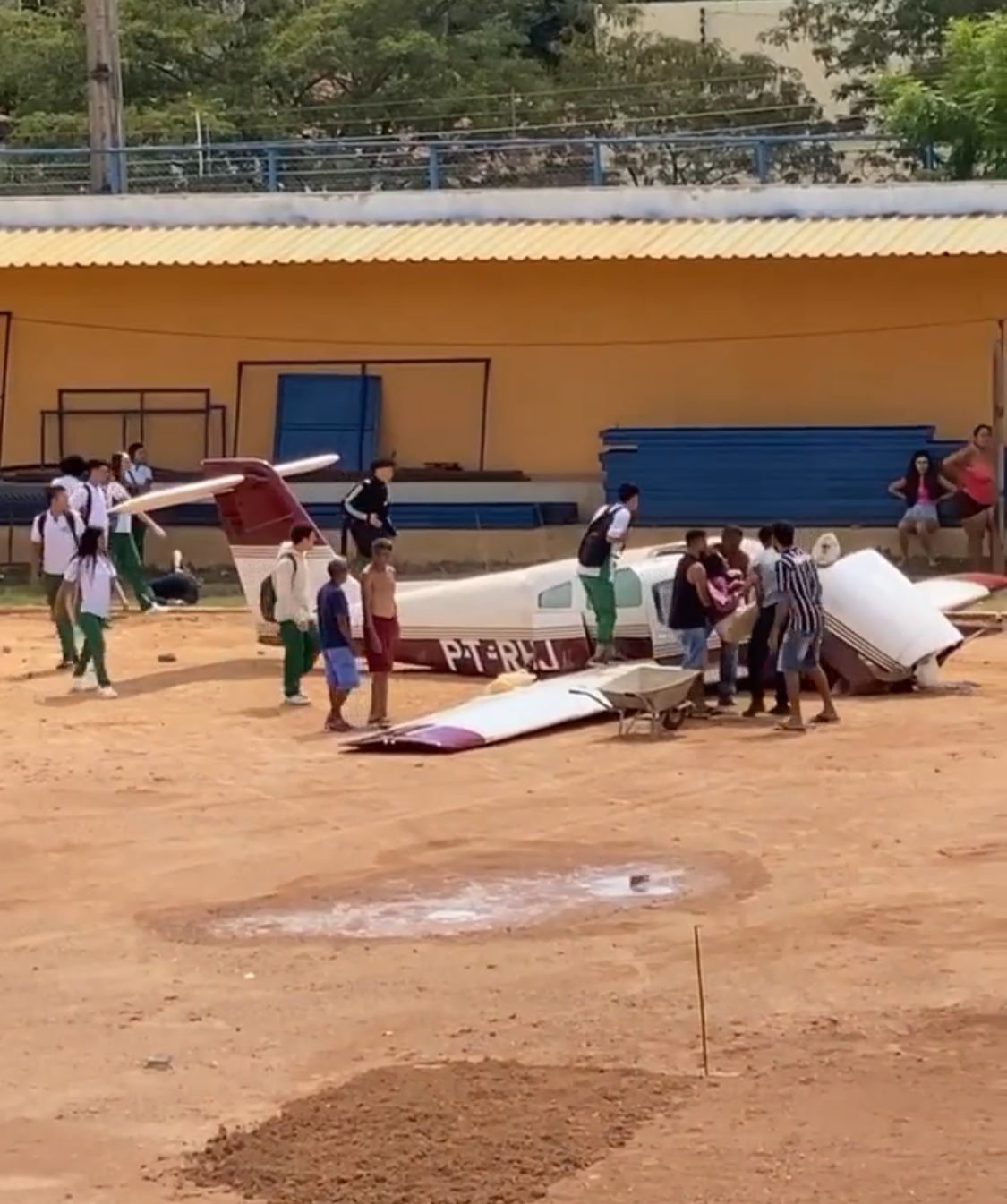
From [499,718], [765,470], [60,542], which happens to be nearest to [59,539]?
[60,542]

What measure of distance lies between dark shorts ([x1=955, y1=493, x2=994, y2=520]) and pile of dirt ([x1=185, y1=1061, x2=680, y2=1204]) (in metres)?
18.6

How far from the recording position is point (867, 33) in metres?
48.9

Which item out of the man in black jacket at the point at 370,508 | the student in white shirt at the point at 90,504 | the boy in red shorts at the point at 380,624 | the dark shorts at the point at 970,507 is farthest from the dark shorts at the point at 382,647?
the dark shorts at the point at 970,507

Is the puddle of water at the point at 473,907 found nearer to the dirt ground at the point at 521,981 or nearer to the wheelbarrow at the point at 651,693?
the dirt ground at the point at 521,981

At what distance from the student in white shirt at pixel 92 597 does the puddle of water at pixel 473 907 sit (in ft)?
25.4

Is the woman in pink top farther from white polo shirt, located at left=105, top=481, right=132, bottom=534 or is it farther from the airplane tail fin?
the airplane tail fin

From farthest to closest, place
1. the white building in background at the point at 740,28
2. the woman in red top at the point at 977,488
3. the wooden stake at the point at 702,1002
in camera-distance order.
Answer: the white building in background at the point at 740,28 → the woman in red top at the point at 977,488 → the wooden stake at the point at 702,1002

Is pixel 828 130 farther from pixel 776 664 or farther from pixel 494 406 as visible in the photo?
pixel 776 664

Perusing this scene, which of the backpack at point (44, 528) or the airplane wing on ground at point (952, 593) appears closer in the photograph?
the airplane wing on ground at point (952, 593)

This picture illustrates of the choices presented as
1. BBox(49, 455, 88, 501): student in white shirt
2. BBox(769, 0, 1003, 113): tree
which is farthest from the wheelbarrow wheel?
BBox(769, 0, 1003, 113): tree

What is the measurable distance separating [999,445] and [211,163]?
53.2 ft

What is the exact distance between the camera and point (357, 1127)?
7.34m

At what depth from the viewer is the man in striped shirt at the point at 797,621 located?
52.2ft

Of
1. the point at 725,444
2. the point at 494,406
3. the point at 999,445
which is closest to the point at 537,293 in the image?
the point at 494,406
